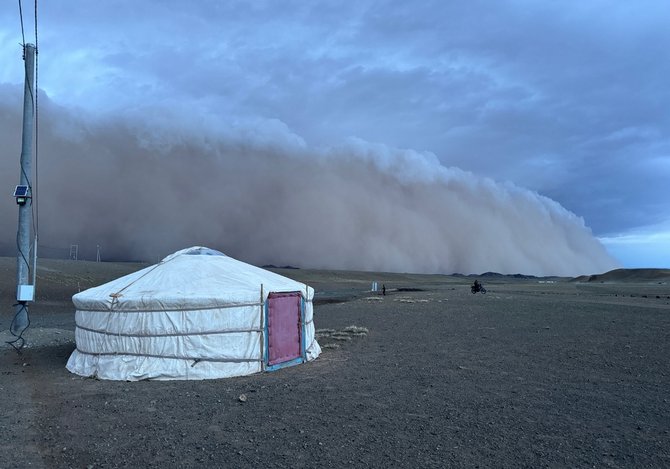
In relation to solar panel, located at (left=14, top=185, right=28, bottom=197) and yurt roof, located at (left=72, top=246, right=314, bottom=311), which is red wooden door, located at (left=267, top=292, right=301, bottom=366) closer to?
yurt roof, located at (left=72, top=246, right=314, bottom=311)

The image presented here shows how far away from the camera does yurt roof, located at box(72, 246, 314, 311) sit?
860cm

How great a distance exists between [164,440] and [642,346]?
36.8ft

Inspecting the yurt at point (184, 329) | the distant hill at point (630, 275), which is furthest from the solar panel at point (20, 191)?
the distant hill at point (630, 275)

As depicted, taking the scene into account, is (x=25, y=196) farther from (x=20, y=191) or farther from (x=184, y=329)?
(x=184, y=329)

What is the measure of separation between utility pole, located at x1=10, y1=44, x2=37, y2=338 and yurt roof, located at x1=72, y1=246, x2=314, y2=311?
3.71 metres

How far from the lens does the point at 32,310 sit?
24.5m

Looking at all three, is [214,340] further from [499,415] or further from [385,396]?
[499,415]

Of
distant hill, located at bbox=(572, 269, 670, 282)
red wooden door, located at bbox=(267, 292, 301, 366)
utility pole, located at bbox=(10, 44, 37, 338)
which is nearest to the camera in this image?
red wooden door, located at bbox=(267, 292, 301, 366)

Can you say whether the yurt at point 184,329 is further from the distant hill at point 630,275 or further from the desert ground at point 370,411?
the distant hill at point 630,275

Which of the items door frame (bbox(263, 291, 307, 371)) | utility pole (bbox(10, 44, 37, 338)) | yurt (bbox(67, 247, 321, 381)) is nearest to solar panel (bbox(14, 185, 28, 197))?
utility pole (bbox(10, 44, 37, 338))

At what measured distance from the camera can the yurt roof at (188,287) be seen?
28.2 ft

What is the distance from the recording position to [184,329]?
857cm

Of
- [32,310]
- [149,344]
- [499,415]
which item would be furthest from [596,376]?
[32,310]

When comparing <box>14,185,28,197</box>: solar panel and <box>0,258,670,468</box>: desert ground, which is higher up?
<box>14,185,28,197</box>: solar panel
